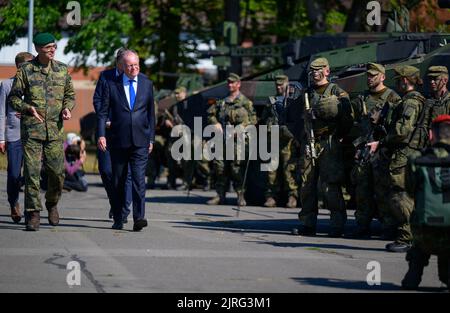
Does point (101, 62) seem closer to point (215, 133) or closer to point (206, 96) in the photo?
point (206, 96)

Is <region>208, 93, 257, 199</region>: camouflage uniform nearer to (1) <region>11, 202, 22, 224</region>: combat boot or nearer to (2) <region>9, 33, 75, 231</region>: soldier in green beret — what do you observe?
(1) <region>11, 202, 22, 224</region>: combat boot

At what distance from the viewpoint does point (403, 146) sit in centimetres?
1280

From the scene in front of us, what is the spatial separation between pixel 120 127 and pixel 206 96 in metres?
8.45

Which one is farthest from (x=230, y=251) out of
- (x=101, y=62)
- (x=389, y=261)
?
(x=101, y=62)

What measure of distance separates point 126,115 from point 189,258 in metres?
2.82

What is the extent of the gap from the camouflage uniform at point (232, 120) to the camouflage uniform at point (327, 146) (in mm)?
5192

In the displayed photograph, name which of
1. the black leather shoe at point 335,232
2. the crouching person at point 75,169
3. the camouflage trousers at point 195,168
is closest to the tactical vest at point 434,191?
the black leather shoe at point 335,232

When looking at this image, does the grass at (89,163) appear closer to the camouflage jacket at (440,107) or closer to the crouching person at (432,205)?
the camouflage jacket at (440,107)

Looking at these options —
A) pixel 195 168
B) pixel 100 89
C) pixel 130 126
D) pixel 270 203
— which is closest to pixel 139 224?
pixel 130 126

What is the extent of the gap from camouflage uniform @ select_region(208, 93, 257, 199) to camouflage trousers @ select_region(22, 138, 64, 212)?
5.65 metres

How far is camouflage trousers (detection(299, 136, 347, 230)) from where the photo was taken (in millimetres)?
14016

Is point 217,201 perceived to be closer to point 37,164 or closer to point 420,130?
point 37,164

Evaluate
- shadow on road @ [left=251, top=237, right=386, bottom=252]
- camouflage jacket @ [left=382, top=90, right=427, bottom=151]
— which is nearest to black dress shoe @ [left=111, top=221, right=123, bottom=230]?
shadow on road @ [left=251, top=237, right=386, bottom=252]

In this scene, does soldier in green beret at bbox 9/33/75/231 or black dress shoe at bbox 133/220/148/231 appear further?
black dress shoe at bbox 133/220/148/231
